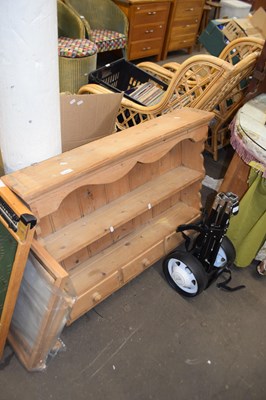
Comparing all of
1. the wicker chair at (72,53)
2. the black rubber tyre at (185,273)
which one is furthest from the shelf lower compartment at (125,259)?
the wicker chair at (72,53)

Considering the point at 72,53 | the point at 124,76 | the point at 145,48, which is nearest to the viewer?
the point at 124,76

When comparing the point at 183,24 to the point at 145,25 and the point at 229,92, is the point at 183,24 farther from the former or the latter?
the point at 229,92

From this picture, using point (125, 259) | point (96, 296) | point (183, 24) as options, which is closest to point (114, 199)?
point (125, 259)

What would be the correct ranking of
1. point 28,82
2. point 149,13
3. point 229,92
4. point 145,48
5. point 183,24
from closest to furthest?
point 28,82, point 229,92, point 149,13, point 145,48, point 183,24

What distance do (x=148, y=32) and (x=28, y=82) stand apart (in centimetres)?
368

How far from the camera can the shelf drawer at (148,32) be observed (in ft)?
13.4

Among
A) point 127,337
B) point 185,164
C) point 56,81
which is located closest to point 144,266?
point 127,337

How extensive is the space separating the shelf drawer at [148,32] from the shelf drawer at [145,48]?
6 cm

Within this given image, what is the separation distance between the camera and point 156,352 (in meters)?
1.54

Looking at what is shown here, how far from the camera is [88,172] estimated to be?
1209 mm

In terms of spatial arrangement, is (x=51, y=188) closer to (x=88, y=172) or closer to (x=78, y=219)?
(x=88, y=172)

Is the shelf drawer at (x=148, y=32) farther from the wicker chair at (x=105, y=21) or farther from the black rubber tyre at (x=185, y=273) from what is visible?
the black rubber tyre at (x=185, y=273)

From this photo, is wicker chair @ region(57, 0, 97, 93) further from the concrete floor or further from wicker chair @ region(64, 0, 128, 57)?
the concrete floor

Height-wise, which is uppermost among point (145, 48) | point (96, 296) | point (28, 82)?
point (28, 82)
